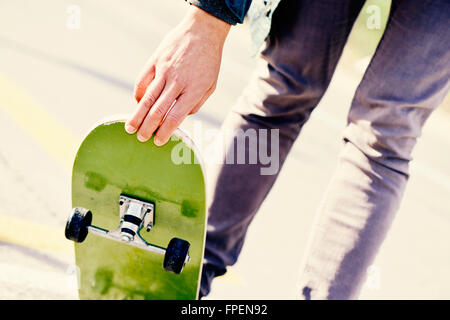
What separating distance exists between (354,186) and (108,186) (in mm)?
705

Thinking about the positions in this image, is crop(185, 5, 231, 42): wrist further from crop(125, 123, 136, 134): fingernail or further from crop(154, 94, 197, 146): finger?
crop(125, 123, 136, 134): fingernail

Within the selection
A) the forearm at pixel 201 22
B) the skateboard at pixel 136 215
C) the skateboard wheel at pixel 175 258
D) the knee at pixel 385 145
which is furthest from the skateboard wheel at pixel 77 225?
the knee at pixel 385 145

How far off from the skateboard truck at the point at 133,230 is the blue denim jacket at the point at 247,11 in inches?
21.7

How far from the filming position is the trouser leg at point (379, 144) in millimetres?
1077

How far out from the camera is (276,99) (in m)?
1.30

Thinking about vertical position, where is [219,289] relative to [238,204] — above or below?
below

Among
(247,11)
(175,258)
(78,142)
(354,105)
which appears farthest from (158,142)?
(78,142)

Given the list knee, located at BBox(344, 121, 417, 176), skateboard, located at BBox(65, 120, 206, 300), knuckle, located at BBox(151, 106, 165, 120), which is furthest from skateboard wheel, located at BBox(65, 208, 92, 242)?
knee, located at BBox(344, 121, 417, 176)

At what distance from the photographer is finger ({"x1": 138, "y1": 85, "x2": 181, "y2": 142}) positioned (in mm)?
986

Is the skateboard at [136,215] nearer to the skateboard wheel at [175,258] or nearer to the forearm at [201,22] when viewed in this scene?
the skateboard wheel at [175,258]

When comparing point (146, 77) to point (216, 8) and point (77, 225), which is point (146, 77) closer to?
point (216, 8)
